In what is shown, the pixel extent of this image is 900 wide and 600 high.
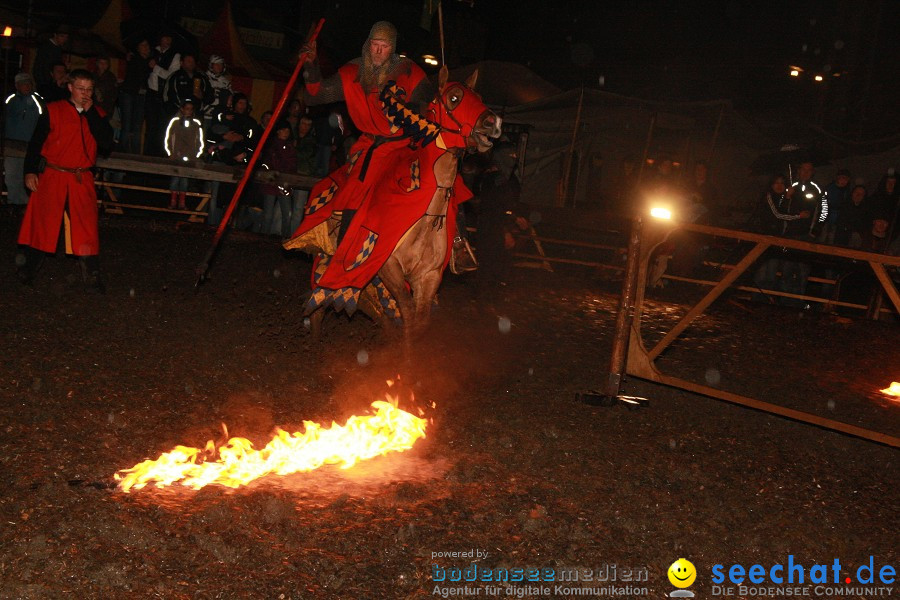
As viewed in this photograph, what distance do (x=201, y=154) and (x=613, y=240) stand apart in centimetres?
830

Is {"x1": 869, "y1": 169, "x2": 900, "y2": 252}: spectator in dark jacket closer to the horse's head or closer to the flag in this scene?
the flag

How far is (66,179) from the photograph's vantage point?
A: 8062 mm

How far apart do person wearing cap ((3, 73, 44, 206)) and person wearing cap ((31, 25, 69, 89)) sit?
283 mm

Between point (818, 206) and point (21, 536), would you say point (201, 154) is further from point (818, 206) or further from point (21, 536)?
point (21, 536)

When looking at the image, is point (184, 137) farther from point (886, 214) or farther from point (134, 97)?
point (886, 214)

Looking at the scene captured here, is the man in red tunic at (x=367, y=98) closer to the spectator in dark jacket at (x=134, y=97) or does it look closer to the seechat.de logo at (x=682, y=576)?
the seechat.de logo at (x=682, y=576)

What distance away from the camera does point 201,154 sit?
43.7 feet

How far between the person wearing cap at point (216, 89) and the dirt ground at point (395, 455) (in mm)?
4358

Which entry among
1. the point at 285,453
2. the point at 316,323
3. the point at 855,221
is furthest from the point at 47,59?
the point at 855,221

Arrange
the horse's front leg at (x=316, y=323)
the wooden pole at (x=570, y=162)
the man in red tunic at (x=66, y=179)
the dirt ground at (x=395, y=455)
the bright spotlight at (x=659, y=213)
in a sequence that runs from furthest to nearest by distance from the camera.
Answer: the wooden pole at (x=570, y=162) < the man in red tunic at (x=66, y=179) < the horse's front leg at (x=316, y=323) < the bright spotlight at (x=659, y=213) < the dirt ground at (x=395, y=455)

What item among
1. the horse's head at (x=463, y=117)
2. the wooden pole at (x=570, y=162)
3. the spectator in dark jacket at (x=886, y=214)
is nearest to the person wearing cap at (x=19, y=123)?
the horse's head at (x=463, y=117)

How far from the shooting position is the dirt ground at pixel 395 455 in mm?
3793

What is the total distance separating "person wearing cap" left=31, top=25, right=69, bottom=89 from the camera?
493 inches

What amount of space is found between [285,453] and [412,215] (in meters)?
2.16
